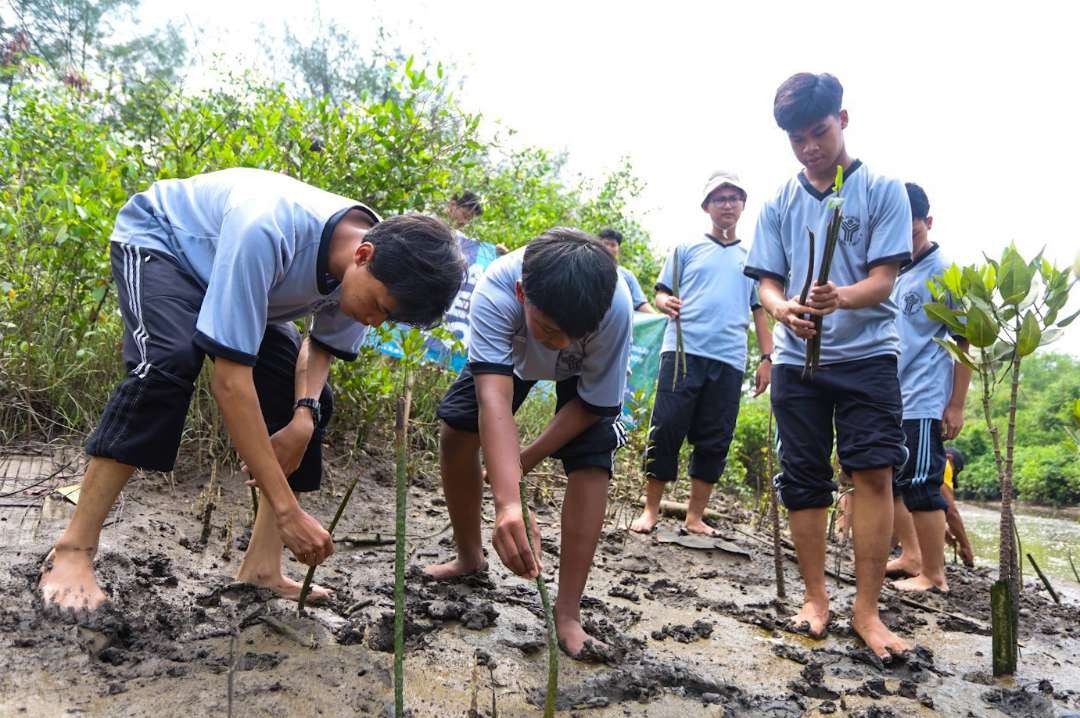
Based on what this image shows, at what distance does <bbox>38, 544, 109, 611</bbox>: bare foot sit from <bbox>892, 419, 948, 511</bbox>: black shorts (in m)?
3.37

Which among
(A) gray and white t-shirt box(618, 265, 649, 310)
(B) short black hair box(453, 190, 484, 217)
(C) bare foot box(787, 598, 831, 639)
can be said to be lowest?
(C) bare foot box(787, 598, 831, 639)

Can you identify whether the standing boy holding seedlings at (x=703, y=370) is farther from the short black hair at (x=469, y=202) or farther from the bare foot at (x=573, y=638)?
the bare foot at (x=573, y=638)

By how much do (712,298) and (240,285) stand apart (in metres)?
3.18

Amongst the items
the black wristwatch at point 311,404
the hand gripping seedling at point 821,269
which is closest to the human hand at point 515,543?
the black wristwatch at point 311,404

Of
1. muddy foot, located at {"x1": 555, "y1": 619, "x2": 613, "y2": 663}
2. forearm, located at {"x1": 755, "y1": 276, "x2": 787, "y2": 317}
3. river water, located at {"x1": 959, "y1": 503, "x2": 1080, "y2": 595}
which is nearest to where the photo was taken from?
muddy foot, located at {"x1": 555, "y1": 619, "x2": 613, "y2": 663}

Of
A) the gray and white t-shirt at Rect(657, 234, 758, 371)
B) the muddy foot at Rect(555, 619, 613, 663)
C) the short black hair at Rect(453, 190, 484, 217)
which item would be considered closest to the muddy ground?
the muddy foot at Rect(555, 619, 613, 663)

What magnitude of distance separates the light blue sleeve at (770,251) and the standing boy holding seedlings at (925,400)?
113cm

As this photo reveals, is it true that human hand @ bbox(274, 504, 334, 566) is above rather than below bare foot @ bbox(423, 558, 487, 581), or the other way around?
above

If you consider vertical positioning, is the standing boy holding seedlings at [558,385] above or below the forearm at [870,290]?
below

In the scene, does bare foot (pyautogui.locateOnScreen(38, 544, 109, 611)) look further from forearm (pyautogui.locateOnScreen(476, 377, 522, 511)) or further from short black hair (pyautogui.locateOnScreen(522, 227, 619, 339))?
short black hair (pyautogui.locateOnScreen(522, 227, 619, 339))

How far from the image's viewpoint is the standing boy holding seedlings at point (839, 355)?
277 centimetres

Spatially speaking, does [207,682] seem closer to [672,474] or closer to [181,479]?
[181,479]

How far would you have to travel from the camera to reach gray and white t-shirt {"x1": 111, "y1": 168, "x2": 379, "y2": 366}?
1.95 meters

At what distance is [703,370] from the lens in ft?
15.0
